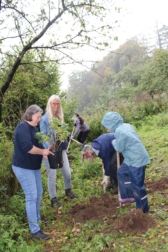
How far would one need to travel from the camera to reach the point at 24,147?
308 cm

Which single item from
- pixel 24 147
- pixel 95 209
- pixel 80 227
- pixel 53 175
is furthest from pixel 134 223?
pixel 24 147

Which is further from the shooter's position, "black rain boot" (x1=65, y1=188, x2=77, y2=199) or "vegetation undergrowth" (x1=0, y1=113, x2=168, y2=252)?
"black rain boot" (x1=65, y1=188, x2=77, y2=199)

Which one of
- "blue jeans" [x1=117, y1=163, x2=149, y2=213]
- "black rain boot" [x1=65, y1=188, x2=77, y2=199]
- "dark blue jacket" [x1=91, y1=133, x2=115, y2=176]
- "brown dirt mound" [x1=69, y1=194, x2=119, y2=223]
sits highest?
"dark blue jacket" [x1=91, y1=133, x2=115, y2=176]

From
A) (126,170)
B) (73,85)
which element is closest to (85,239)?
(126,170)

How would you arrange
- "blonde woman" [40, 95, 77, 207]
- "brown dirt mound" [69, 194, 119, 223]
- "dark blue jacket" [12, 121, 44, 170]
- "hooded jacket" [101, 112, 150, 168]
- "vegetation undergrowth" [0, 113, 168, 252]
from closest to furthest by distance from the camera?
"vegetation undergrowth" [0, 113, 168, 252] < "dark blue jacket" [12, 121, 44, 170] < "hooded jacket" [101, 112, 150, 168] < "brown dirt mound" [69, 194, 119, 223] < "blonde woman" [40, 95, 77, 207]

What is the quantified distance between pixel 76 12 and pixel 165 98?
954cm

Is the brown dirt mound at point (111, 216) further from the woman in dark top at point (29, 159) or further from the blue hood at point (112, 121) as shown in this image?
the blue hood at point (112, 121)

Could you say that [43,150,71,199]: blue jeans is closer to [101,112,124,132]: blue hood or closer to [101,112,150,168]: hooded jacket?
[101,112,124,132]: blue hood

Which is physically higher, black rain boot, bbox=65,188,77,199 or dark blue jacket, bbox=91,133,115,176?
dark blue jacket, bbox=91,133,115,176

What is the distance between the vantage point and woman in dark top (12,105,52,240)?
10.2 feet

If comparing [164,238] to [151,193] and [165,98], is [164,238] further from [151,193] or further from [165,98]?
[165,98]

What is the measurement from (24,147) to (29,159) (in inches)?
8.0

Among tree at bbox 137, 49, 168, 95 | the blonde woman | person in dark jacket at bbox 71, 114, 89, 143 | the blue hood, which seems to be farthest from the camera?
tree at bbox 137, 49, 168, 95

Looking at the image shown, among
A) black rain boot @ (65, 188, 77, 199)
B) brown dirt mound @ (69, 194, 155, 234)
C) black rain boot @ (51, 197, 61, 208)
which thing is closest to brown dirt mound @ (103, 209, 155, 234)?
brown dirt mound @ (69, 194, 155, 234)
